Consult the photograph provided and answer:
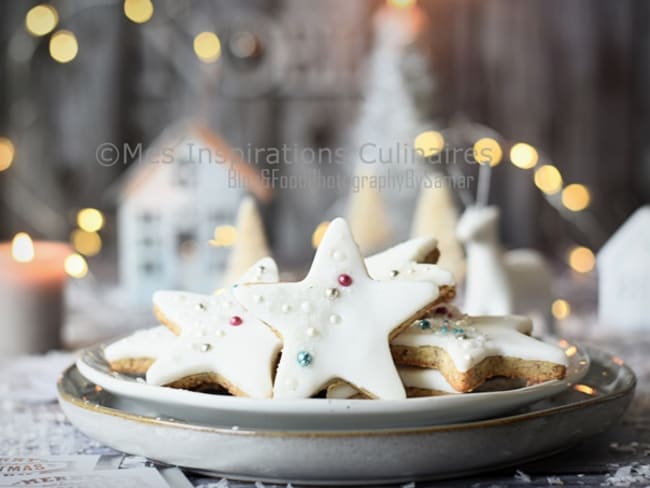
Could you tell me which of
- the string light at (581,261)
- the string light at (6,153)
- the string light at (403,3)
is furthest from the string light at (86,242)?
the string light at (581,261)

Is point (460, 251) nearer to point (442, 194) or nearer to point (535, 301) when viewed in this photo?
point (442, 194)

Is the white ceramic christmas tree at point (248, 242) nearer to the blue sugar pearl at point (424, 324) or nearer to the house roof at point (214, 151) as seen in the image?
the house roof at point (214, 151)

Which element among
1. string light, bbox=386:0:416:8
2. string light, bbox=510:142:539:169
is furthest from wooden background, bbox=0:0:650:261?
string light, bbox=510:142:539:169

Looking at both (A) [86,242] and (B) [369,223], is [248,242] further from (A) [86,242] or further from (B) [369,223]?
(A) [86,242]

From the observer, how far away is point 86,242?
293 centimetres

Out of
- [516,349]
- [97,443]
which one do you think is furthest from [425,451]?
[97,443]

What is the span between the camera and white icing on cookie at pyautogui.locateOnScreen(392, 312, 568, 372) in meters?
0.80

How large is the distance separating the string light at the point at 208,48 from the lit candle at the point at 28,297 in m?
1.57

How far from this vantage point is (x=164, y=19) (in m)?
2.90

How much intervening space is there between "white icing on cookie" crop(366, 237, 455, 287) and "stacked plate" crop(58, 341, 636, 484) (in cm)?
14

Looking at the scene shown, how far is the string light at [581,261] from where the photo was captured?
8.29 feet

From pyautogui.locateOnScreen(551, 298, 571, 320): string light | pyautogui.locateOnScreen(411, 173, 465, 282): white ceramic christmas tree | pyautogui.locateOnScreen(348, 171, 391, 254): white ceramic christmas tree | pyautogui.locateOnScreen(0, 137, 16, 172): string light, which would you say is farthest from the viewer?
pyautogui.locateOnScreen(0, 137, 16, 172): string light

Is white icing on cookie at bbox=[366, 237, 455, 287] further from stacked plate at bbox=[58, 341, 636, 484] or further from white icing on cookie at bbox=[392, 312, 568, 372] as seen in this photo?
stacked plate at bbox=[58, 341, 636, 484]

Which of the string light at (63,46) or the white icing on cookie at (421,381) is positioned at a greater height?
the string light at (63,46)
